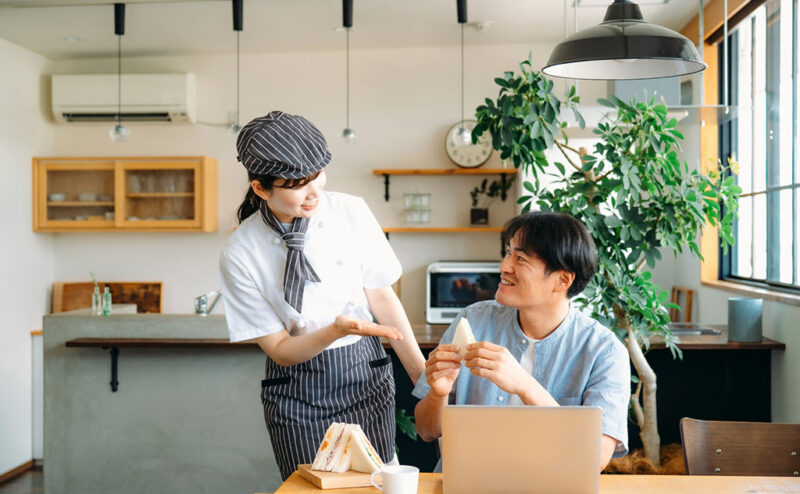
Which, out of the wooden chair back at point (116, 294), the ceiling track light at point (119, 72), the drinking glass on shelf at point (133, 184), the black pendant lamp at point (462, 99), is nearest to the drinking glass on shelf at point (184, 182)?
the drinking glass on shelf at point (133, 184)

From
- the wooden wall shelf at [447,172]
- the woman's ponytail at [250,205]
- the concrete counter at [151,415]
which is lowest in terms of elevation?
the concrete counter at [151,415]

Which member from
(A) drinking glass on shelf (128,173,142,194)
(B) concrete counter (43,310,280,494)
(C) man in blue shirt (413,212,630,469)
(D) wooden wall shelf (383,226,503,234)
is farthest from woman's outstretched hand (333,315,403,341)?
(A) drinking glass on shelf (128,173,142,194)

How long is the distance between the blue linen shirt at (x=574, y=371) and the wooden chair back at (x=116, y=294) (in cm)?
421

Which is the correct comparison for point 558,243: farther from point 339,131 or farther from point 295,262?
point 339,131

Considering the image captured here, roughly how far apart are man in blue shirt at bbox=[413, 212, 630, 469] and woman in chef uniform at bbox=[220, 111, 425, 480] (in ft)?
0.51

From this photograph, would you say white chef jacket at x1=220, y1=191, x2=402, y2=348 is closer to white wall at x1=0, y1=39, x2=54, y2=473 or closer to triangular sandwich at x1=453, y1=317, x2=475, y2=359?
triangular sandwich at x1=453, y1=317, x2=475, y2=359

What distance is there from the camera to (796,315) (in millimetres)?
3076

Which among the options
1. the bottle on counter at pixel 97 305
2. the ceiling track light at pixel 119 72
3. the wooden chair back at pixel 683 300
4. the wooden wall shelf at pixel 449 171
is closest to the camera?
the bottle on counter at pixel 97 305

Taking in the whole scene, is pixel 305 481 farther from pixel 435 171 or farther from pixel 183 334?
pixel 435 171

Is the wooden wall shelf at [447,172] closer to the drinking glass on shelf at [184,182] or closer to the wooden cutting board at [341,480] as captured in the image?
the drinking glass on shelf at [184,182]

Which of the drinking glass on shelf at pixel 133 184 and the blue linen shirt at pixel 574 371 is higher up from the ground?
the drinking glass on shelf at pixel 133 184

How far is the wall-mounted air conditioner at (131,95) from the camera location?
5.41 metres

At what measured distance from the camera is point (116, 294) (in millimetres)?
5641

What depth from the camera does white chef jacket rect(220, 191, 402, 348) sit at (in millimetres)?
1771
